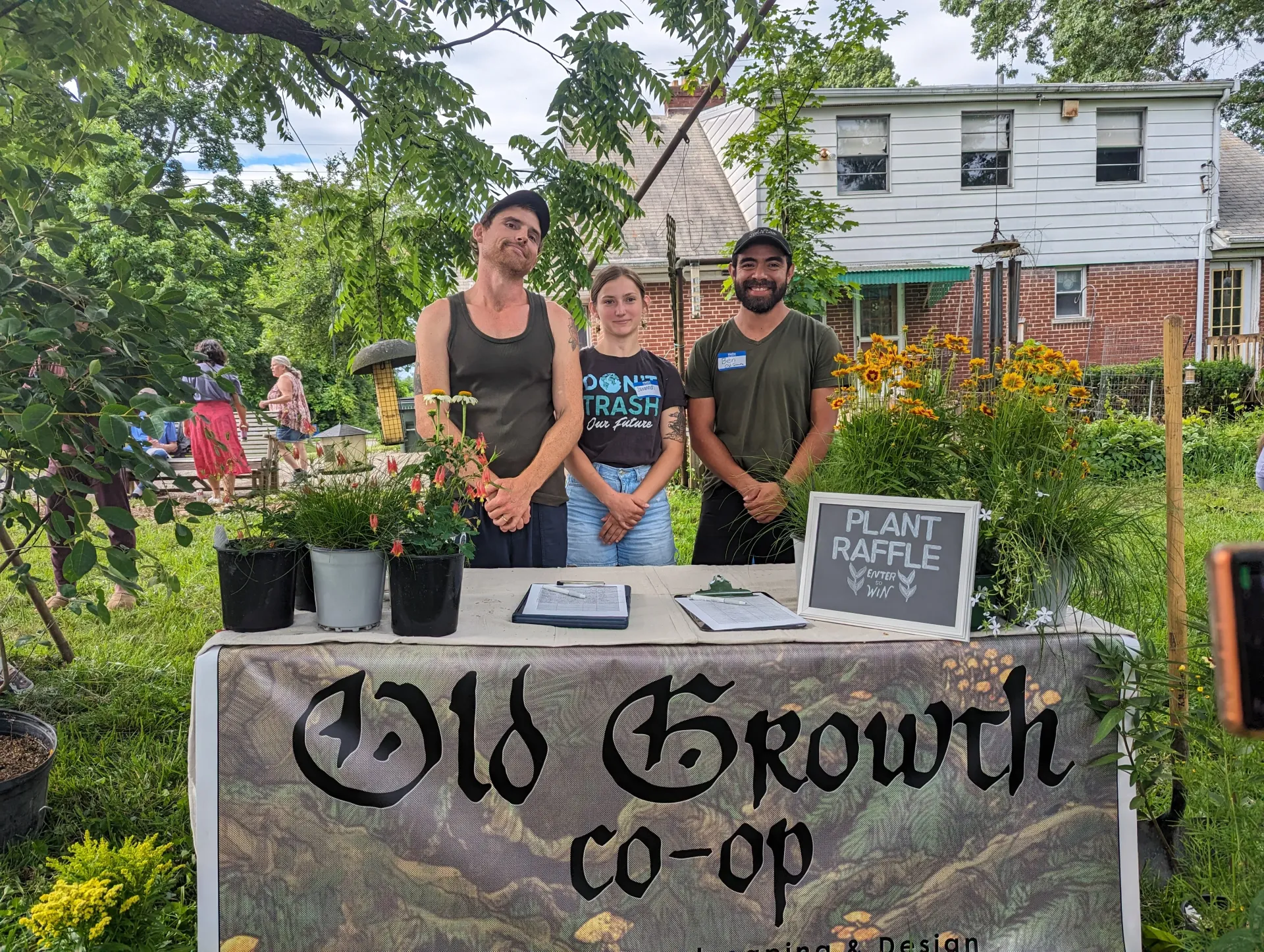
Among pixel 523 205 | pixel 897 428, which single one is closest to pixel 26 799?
pixel 523 205

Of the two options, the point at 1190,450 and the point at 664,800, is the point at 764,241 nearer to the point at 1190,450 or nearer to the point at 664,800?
the point at 664,800

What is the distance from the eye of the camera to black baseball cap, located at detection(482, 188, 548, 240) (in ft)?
7.85

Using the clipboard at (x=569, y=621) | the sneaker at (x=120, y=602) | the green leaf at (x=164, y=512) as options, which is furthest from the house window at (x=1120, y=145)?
the green leaf at (x=164, y=512)

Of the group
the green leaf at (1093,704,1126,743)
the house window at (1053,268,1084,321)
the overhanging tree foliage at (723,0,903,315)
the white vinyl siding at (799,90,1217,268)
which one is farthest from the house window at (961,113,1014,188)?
the green leaf at (1093,704,1126,743)

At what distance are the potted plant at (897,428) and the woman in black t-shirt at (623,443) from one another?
2.86 feet

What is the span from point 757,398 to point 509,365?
2.89 ft

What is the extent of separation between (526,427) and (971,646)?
1409 mm

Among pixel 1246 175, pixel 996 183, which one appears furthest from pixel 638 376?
pixel 1246 175

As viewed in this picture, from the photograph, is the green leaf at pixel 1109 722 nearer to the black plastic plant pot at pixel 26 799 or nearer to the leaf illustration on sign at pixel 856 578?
the leaf illustration on sign at pixel 856 578

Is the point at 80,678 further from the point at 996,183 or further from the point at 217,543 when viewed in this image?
the point at 996,183

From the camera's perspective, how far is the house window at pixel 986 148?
11602 mm

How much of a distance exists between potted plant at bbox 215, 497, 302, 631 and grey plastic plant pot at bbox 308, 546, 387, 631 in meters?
0.06

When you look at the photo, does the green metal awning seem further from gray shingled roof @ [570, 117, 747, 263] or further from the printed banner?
the printed banner

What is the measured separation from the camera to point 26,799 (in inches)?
91.7
